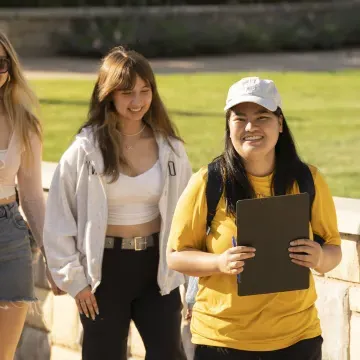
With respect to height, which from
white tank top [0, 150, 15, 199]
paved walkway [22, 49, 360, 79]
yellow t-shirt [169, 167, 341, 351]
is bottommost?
yellow t-shirt [169, 167, 341, 351]

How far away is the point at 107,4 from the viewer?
2484cm

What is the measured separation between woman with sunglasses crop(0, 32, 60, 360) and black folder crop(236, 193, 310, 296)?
159 cm

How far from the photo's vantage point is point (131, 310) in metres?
4.85

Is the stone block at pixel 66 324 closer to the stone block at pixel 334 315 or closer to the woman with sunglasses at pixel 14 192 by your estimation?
the woman with sunglasses at pixel 14 192

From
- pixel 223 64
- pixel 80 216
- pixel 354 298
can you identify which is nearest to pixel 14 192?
pixel 80 216

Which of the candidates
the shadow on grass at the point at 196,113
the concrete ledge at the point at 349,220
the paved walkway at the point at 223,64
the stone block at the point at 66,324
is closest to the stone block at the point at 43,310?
the stone block at the point at 66,324

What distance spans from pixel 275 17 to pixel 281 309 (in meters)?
22.7

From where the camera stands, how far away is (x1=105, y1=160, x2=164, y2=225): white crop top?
4719 millimetres

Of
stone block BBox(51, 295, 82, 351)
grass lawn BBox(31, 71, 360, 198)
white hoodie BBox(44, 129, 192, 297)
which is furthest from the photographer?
grass lawn BBox(31, 71, 360, 198)

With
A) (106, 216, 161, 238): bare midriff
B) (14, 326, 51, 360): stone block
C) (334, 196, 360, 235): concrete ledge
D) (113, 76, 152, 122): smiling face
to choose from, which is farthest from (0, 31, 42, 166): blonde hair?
(14, 326, 51, 360): stone block

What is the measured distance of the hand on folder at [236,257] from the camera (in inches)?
144

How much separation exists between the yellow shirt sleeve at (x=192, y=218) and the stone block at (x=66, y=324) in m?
2.51

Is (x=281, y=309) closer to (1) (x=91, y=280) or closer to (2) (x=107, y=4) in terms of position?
(1) (x=91, y=280)

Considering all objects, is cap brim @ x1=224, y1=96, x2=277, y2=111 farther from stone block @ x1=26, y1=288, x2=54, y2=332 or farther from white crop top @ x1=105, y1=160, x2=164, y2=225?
stone block @ x1=26, y1=288, x2=54, y2=332
